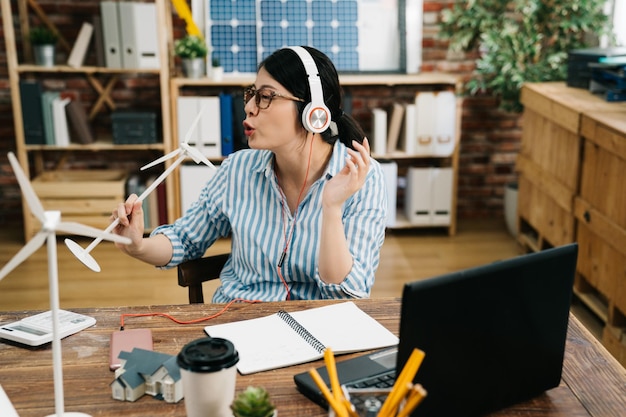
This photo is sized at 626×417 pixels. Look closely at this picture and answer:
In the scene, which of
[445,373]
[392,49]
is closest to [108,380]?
[445,373]

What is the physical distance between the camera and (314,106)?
6.18ft

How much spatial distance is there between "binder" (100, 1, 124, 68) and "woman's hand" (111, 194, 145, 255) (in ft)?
8.28

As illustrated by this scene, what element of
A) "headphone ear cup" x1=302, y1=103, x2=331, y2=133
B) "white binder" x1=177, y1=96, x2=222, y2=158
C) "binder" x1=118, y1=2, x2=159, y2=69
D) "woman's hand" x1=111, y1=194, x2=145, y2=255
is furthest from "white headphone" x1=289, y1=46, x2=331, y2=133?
"binder" x1=118, y1=2, x2=159, y2=69

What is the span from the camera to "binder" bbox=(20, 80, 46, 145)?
13.6 feet

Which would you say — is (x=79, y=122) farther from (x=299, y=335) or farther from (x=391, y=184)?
(x=299, y=335)

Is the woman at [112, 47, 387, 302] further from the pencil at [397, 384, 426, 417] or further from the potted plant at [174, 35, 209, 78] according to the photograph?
the potted plant at [174, 35, 209, 78]

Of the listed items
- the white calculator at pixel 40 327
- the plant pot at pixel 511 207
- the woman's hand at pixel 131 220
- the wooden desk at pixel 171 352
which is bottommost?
the plant pot at pixel 511 207

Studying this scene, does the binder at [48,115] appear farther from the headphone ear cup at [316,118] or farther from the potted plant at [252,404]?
the potted plant at [252,404]

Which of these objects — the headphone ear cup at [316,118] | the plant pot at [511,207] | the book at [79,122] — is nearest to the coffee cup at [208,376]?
the headphone ear cup at [316,118]

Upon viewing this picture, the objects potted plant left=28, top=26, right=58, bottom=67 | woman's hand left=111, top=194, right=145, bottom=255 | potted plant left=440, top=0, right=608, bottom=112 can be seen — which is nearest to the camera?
woman's hand left=111, top=194, right=145, bottom=255

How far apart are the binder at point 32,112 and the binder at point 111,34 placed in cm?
42

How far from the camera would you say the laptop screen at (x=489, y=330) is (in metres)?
1.08

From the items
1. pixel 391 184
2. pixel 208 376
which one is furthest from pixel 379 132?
pixel 208 376

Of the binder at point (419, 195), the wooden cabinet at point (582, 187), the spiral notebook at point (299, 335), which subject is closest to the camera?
the spiral notebook at point (299, 335)
